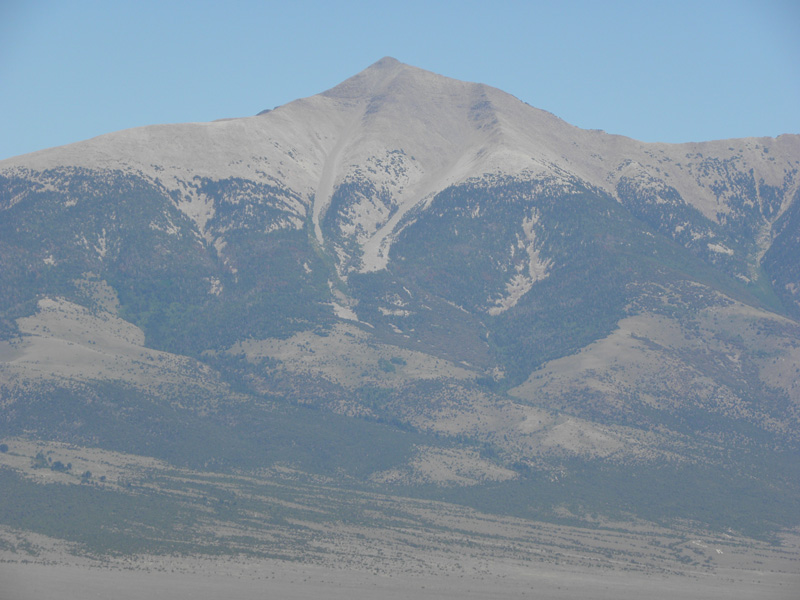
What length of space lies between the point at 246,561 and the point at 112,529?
93.8 ft

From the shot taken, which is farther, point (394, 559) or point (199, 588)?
point (394, 559)

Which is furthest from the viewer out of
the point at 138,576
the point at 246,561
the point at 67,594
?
the point at 246,561

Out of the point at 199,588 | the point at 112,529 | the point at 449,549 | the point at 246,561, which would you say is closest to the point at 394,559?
the point at 449,549

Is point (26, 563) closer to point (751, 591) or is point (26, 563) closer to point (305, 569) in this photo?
point (305, 569)

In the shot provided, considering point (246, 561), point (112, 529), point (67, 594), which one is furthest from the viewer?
point (112, 529)

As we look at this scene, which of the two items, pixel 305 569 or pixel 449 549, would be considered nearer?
pixel 305 569

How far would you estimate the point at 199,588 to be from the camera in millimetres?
166875

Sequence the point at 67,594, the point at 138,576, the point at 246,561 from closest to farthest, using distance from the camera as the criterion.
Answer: the point at 67,594 → the point at 138,576 → the point at 246,561

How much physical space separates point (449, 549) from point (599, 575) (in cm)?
2741

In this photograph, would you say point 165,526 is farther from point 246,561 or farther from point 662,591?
point 662,591

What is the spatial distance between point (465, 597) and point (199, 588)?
4113 centimetres

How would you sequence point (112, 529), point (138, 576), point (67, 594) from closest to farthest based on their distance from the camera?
point (67, 594)
point (138, 576)
point (112, 529)

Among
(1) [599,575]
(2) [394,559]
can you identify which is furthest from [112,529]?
(1) [599,575]

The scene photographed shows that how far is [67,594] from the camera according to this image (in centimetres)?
16025
